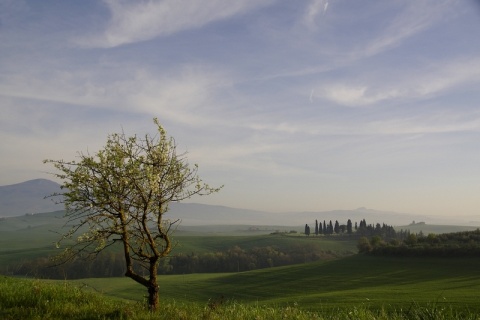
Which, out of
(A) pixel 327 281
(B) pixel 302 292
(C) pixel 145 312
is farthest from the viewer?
(A) pixel 327 281

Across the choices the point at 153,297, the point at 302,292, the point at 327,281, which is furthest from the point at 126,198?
the point at 327,281

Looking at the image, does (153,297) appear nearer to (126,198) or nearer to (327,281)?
(126,198)

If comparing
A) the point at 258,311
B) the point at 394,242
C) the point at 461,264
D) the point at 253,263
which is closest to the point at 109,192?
the point at 258,311

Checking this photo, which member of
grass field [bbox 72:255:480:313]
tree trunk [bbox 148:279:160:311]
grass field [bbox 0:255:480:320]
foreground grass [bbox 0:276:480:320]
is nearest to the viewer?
foreground grass [bbox 0:276:480:320]

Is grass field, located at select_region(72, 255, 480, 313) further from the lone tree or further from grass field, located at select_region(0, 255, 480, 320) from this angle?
the lone tree

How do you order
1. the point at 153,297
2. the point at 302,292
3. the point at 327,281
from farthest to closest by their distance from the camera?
the point at 327,281 < the point at 302,292 < the point at 153,297

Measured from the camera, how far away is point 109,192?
41.5 ft

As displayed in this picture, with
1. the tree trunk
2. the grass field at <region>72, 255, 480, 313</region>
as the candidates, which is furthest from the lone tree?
the grass field at <region>72, 255, 480, 313</region>

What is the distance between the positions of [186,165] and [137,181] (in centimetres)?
174

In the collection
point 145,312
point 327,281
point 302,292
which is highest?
point 145,312

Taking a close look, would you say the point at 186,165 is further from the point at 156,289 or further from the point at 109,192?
the point at 156,289

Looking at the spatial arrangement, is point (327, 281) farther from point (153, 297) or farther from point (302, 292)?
point (153, 297)

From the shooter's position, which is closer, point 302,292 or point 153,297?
point 153,297

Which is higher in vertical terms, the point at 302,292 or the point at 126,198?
the point at 126,198
